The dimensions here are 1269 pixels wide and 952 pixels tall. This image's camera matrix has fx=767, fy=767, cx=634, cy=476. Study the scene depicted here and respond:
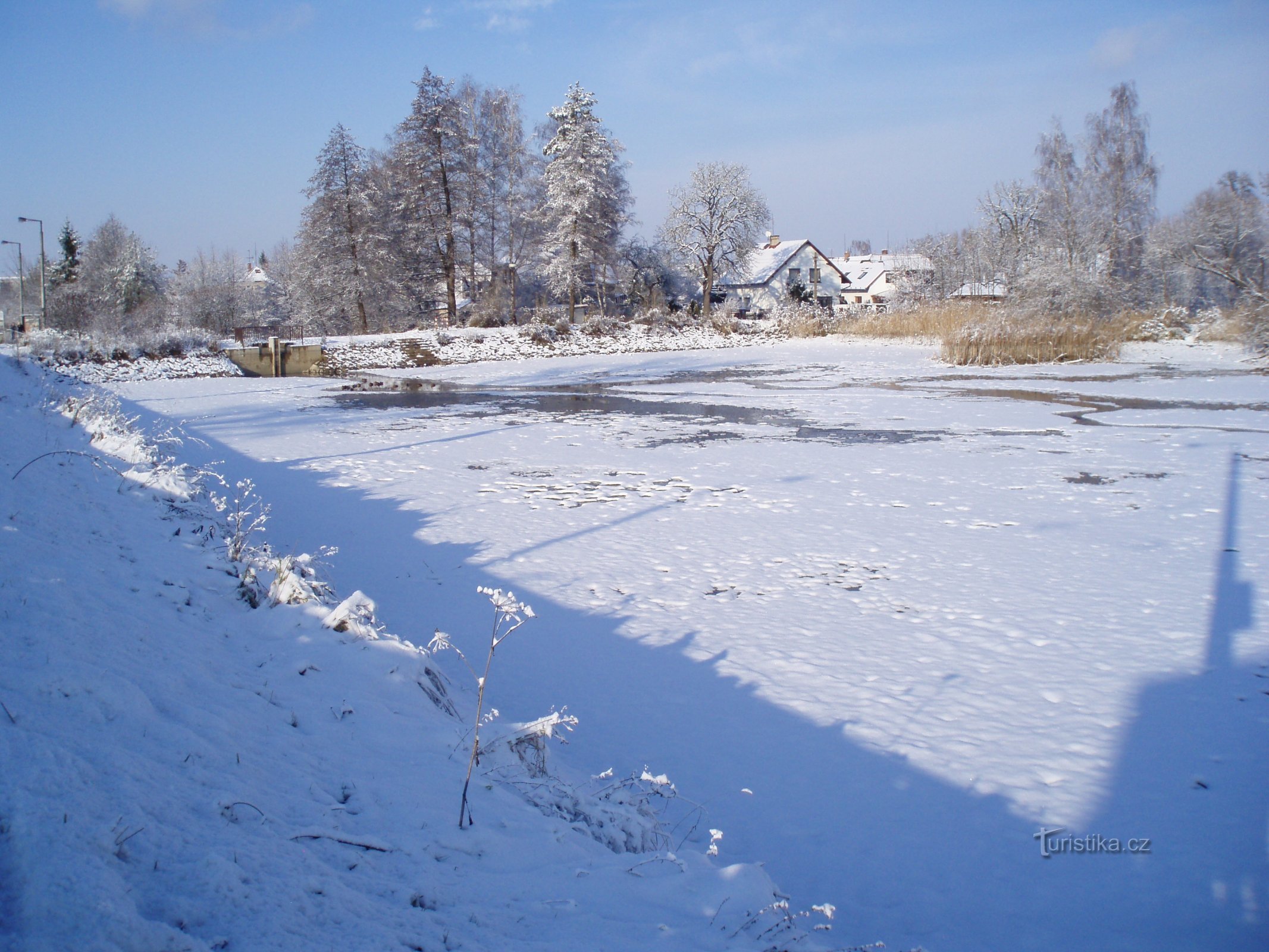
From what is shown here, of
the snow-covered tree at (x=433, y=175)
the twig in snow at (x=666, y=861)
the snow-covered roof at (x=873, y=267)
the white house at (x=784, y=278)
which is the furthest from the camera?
the snow-covered roof at (x=873, y=267)

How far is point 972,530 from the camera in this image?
768 cm

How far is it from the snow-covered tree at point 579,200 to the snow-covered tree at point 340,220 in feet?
32.3

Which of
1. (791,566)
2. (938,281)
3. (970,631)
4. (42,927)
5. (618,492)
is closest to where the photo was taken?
(42,927)

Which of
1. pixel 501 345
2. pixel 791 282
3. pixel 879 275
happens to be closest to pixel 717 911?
pixel 501 345

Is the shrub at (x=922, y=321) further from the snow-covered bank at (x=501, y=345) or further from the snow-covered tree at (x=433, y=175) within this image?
the snow-covered tree at (x=433, y=175)

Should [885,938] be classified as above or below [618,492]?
below

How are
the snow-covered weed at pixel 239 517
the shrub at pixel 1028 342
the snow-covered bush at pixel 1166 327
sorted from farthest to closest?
the snow-covered bush at pixel 1166 327
the shrub at pixel 1028 342
the snow-covered weed at pixel 239 517

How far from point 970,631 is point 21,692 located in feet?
17.1

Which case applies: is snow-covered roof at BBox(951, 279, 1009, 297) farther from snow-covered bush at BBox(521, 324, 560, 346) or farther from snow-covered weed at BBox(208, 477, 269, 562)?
snow-covered weed at BBox(208, 477, 269, 562)

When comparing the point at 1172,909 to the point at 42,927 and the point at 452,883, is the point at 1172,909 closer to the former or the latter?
the point at 452,883

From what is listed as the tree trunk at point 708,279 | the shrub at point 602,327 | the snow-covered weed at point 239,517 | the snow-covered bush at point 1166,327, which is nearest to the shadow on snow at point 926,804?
the snow-covered weed at point 239,517

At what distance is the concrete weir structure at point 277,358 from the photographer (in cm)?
3036

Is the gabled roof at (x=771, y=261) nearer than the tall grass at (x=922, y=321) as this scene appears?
No

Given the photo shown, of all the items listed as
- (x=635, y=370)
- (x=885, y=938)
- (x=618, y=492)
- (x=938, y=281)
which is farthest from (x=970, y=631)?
(x=938, y=281)
